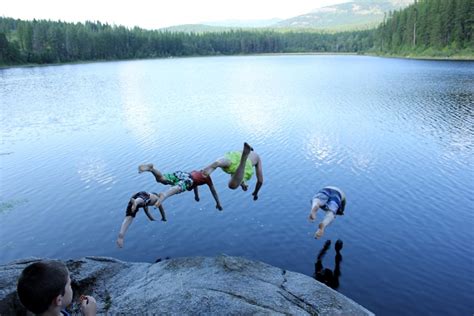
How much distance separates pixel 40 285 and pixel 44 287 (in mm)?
61

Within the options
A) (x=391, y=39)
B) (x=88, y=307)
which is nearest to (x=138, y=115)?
(x=88, y=307)

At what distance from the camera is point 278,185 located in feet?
89.0

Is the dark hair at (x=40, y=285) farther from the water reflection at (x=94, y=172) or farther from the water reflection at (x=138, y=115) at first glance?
the water reflection at (x=138, y=115)

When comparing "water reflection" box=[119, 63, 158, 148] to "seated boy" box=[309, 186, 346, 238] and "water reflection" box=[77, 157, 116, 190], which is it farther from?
"seated boy" box=[309, 186, 346, 238]

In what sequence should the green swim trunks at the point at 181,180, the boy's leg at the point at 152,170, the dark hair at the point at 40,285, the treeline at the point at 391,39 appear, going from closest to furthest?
the dark hair at the point at 40,285 < the boy's leg at the point at 152,170 < the green swim trunks at the point at 181,180 < the treeline at the point at 391,39

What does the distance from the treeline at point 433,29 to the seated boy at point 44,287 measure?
13748cm

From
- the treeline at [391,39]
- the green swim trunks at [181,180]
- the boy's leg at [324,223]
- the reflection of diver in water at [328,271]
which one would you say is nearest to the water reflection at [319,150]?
the reflection of diver in water at [328,271]

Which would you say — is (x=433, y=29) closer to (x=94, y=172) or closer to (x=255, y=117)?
(x=255, y=117)

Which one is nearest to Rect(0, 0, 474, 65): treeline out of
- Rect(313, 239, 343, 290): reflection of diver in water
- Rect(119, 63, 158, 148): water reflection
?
Rect(119, 63, 158, 148): water reflection

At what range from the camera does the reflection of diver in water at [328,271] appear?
55.8 feet

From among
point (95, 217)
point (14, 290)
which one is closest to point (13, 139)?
point (95, 217)

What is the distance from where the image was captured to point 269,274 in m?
13.1

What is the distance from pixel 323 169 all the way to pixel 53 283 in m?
26.5

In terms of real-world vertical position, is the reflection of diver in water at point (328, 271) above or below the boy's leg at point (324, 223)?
below
